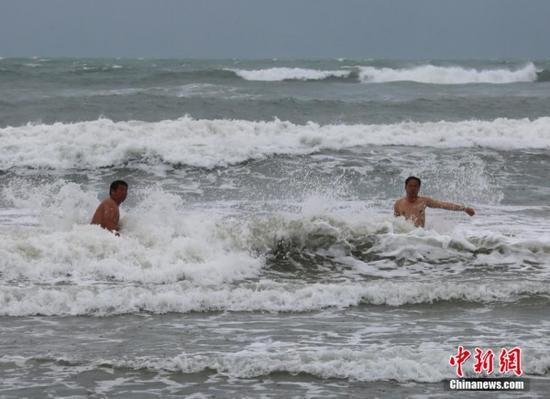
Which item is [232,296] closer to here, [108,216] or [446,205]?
[108,216]

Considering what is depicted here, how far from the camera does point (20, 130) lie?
58.3ft

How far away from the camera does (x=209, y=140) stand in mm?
17562

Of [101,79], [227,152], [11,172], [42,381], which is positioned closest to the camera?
[42,381]

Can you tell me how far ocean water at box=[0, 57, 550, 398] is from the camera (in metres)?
5.60

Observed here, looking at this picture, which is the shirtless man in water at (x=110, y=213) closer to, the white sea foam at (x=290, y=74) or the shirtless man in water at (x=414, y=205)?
the shirtless man in water at (x=414, y=205)

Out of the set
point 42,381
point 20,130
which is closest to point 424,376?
point 42,381

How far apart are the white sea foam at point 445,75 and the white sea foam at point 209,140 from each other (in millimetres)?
19281

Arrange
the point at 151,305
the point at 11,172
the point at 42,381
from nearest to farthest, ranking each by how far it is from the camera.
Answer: the point at 42,381 < the point at 151,305 < the point at 11,172

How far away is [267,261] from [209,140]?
8826 mm

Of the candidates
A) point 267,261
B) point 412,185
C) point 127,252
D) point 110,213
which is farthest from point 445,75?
point 127,252

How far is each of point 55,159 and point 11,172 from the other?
92 centimetres

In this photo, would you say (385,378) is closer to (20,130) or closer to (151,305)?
(151,305)

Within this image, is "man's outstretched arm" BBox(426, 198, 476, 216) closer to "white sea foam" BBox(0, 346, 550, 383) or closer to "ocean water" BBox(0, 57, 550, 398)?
"ocean water" BBox(0, 57, 550, 398)

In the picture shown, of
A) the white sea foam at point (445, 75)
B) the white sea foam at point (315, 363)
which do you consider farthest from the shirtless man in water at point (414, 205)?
the white sea foam at point (445, 75)
